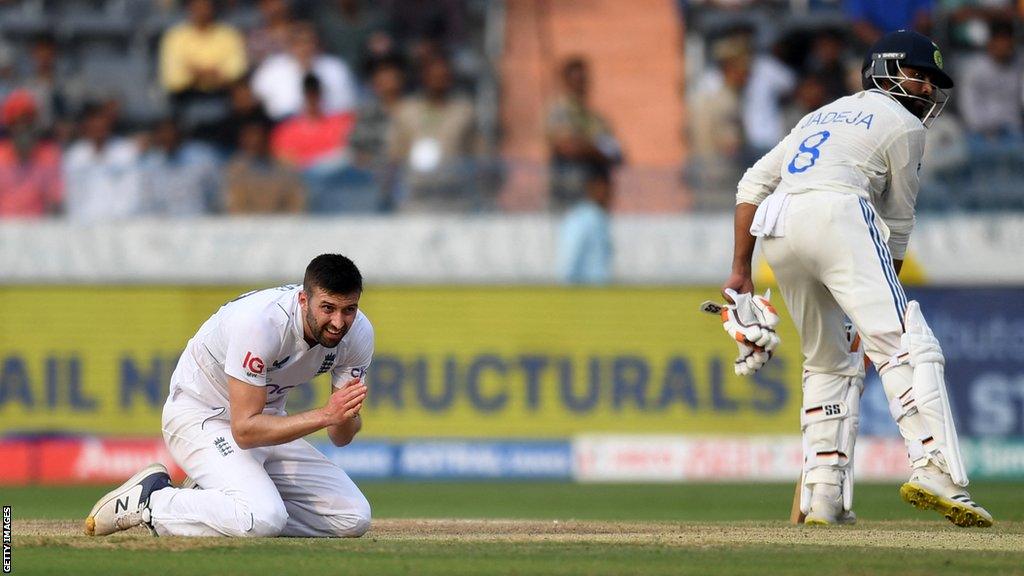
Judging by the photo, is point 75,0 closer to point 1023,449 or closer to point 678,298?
point 678,298

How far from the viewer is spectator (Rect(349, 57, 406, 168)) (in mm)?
14498

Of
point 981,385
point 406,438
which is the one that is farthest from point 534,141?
point 981,385

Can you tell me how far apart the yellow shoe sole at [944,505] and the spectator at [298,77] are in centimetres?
947

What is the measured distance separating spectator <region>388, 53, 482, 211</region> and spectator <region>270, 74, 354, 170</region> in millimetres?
552

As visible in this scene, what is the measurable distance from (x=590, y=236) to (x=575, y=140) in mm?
1179

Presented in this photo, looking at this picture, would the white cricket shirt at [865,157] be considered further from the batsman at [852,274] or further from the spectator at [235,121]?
the spectator at [235,121]

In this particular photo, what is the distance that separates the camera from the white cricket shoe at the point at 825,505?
295 inches

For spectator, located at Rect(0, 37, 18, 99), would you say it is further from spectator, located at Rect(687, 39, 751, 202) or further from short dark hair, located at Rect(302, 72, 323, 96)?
spectator, located at Rect(687, 39, 751, 202)

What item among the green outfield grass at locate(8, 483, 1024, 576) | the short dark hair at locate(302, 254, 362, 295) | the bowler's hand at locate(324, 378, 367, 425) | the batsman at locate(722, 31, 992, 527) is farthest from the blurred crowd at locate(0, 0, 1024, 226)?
the bowler's hand at locate(324, 378, 367, 425)

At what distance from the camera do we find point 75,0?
1647cm

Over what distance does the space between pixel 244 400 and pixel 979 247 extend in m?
8.67

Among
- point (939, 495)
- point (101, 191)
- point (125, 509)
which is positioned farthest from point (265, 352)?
point (101, 191)

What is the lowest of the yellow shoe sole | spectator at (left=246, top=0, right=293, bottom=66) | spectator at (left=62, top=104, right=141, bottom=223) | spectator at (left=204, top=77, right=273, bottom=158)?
the yellow shoe sole

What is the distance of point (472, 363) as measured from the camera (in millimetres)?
13539
